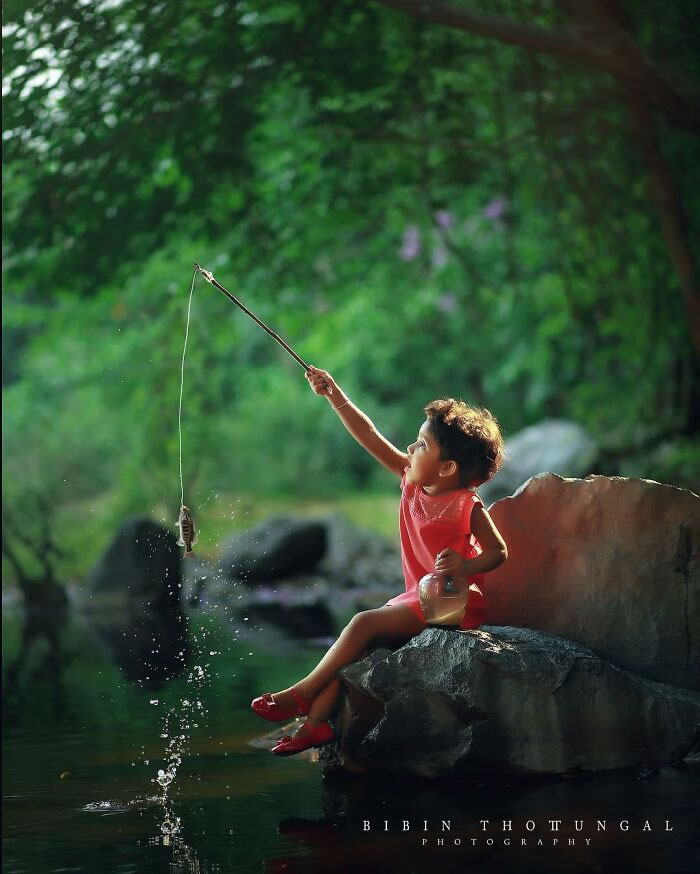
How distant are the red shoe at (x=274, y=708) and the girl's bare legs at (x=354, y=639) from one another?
2 centimetres

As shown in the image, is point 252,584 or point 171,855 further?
point 252,584

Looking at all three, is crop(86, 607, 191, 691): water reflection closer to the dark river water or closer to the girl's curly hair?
the dark river water

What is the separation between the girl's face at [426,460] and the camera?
5035mm

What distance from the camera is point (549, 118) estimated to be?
427 inches

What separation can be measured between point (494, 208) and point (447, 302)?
12.7 feet

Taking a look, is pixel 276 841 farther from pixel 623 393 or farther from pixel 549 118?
pixel 623 393

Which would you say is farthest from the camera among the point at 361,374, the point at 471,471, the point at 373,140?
the point at 361,374

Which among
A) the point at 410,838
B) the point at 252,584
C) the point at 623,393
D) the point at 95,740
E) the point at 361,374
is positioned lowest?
the point at 361,374

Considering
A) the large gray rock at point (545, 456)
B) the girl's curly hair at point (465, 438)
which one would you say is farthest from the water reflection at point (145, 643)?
the large gray rock at point (545, 456)

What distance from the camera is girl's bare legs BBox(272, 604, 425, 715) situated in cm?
486

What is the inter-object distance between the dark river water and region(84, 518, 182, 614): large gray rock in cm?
484

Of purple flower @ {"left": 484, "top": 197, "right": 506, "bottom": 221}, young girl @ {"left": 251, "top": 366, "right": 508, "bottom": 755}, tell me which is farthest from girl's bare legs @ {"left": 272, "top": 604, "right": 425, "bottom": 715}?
purple flower @ {"left": 484, "top": 197, "right": 506, "bottom": 221}

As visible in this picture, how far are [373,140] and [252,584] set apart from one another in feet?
14.4

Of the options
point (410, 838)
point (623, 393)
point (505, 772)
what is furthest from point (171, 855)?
point (623, 393)
